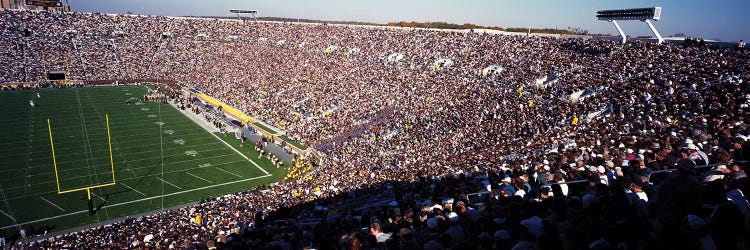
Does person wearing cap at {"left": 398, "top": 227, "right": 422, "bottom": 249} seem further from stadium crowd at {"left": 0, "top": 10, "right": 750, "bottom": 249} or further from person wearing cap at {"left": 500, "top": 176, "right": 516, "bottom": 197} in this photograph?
person wearing cap at {"left": 500, "top": 176, "right": 516, "bottom": 197}

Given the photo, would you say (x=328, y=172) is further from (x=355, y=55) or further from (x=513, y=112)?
(x=355, y=55)

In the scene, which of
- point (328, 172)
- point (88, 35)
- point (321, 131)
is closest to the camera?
point (328, 172)

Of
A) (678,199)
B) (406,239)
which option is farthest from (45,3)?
(678,199)

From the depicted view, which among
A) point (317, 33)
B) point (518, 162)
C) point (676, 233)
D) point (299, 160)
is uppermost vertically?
point (317, 33)

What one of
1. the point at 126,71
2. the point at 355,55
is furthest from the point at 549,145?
the point at 126,71

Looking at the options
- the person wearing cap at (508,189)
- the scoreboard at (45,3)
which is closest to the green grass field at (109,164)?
the person wearing cap at (508,189)

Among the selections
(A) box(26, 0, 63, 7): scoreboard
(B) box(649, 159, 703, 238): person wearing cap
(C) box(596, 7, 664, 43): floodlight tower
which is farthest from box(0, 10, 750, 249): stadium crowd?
(A) box(26, 0, 63, 7): scoreboard
